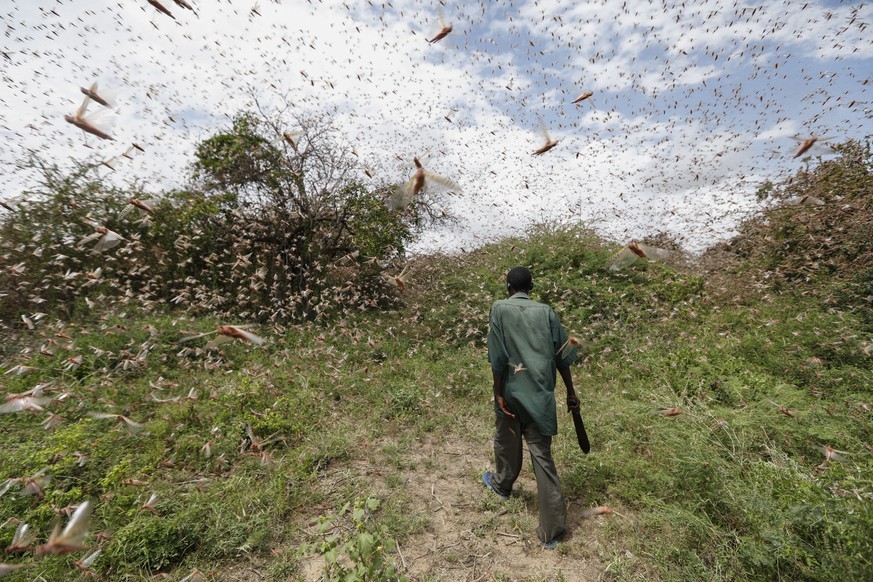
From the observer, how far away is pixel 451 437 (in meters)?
4.53

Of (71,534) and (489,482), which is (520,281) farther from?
(71,534)

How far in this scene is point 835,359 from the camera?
4691 mm

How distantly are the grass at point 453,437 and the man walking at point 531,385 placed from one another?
44cm

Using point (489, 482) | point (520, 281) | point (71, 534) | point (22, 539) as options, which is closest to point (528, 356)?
point (520, 281)

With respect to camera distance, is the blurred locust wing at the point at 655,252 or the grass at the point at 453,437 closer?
the grass at the point at 453,437

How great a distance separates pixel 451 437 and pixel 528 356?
7.21 feet

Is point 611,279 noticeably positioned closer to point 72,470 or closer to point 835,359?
point 835,359

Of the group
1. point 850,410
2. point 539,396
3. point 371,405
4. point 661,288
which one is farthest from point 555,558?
point 661,288

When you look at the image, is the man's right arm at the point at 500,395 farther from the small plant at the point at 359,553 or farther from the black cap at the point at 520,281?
the small plant at the point at 359,553

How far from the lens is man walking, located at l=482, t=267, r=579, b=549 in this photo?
278 centimetres

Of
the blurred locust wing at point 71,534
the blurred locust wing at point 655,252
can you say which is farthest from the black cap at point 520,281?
the blurred locust wing at point 71,534

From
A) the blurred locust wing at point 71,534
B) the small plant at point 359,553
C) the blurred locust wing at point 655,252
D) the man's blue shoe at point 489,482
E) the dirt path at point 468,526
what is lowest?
the dirt path at point 468,526

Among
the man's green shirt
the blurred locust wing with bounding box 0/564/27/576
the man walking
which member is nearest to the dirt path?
the man walking

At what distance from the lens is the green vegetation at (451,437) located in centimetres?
247
